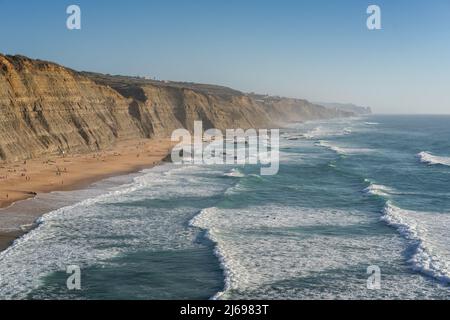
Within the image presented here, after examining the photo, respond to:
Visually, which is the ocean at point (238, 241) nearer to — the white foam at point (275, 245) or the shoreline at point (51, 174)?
the white foam at point (275, 245)

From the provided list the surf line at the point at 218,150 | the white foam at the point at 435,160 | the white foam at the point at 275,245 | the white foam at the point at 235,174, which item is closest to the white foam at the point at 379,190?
the white foam at the point at 275,245

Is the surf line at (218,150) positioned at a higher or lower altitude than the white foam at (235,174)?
Answer: higher

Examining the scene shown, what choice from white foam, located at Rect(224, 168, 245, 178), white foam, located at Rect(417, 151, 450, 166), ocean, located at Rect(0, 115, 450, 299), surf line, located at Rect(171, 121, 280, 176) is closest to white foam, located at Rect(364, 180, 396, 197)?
ocean, located at Rect(0, 115, 450, 299)

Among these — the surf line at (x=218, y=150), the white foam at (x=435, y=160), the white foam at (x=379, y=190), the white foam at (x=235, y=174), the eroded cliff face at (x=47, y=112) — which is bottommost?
the white foam at (x=379, y=190)

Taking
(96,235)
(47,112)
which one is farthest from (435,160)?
(96,235)

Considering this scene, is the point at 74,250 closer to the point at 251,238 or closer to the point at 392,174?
the point at 251,238

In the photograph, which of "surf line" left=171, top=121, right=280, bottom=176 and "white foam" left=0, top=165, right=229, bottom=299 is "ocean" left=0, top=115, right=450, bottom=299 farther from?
"surf line" left=171, top=121, right=280, bottom=176
